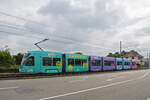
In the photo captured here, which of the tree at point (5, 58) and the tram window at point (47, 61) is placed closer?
the tram window at point (47, 61)

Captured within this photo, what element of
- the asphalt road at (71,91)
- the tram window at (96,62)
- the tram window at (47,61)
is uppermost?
the tram window at (47,61)

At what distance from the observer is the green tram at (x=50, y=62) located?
17.2m

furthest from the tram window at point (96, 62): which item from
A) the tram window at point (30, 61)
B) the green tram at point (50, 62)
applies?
the tram window at point (30, 61)

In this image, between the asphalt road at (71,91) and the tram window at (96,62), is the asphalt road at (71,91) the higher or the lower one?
the lower one

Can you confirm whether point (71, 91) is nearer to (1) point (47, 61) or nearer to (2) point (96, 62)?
(1) point (47, 61)

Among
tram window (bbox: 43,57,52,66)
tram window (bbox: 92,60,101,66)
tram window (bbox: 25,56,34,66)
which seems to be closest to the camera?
tram window (bbox: 25,56,34,66)

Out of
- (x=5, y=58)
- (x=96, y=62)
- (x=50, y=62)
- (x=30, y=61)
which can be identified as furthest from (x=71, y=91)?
(x=5, y=58)

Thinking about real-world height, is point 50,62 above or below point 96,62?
above

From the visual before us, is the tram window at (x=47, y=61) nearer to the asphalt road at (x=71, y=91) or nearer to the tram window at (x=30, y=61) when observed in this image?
the tram window at (x=30, y=61)

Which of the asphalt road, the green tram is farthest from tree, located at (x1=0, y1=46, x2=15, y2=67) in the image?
the asphalt road

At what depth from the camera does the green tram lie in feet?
56.4

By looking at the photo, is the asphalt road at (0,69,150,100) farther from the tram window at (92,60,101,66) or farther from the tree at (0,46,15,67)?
the tree at (0,46,15,67)

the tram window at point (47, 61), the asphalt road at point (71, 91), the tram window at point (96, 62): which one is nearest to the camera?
the asphalt road at point (71, 91)

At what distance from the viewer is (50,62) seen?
61.5 feet
